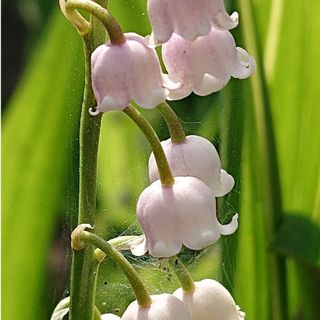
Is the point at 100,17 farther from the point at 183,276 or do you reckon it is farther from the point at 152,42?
the point at 183,276

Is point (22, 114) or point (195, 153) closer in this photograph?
point (195, 153)

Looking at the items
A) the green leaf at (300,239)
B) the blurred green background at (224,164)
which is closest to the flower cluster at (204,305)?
the blurred green background at (224,164)

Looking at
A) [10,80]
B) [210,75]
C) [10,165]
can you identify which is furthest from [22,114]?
[10,80]

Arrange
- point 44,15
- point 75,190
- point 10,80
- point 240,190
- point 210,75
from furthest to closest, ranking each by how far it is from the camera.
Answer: point 10,80, point 44,15, point 240,190, point 75,190, point 210,75

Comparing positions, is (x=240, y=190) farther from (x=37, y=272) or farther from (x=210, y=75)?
(x=210, y=75)

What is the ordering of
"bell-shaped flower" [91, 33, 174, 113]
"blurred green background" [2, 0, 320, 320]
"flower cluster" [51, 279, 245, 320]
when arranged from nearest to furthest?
1. "bell-shaped flower" [91, 33, 174, 113]
2. "flower cluster" [51, 279, 245, 320]
3. "blurred green background" [2, 0, 320, 320]

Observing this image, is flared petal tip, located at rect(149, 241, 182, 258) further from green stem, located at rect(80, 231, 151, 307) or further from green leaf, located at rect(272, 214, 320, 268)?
green leaf, located at rect(272, 214, 320, 268)

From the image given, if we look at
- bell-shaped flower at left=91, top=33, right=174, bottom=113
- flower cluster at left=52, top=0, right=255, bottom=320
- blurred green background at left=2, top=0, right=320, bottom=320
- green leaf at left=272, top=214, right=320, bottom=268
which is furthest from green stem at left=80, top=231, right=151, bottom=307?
green leaf at left=272, top=214, right=320, bottom=268
